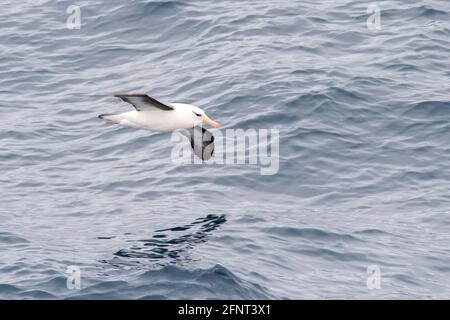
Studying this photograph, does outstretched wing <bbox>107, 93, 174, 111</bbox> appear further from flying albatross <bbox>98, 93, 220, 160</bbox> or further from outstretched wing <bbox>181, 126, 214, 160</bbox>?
outstretched wing <bbox>181, 126, 214, 160</bbox>

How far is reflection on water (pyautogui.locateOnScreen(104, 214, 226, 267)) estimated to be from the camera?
1952 centimetres

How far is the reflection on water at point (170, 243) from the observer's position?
1952cm

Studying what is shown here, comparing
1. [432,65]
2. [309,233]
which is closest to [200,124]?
[309,233]

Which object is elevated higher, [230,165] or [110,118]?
[110,118]

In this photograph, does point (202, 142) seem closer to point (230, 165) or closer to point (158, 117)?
point (230, 165)

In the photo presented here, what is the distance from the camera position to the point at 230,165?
78.5 feet

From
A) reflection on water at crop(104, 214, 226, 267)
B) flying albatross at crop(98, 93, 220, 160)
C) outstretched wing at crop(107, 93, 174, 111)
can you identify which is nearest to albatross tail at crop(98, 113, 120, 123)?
flying albatross at crop(98, 93, 220, 160)

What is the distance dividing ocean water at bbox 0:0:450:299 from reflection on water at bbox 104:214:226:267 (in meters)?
0.06

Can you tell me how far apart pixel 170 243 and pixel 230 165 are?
156 inches

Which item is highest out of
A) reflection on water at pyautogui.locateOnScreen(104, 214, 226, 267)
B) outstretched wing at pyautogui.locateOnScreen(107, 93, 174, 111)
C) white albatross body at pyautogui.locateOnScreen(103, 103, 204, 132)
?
outstretched wing at pyautogui.locateOnScreen(107, 93, 174, 111)

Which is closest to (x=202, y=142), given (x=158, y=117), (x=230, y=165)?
(x=230, y=165)

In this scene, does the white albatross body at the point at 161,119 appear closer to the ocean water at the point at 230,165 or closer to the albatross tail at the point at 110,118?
the albatross tail at the point at 110,118

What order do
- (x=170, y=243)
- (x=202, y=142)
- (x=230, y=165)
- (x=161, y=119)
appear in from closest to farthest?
(x=170, y=243) → (x=161, y=119) → (x=202, y=142) → (x=230, y=165)

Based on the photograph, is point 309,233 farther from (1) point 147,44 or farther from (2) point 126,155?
(1) point 147,44
